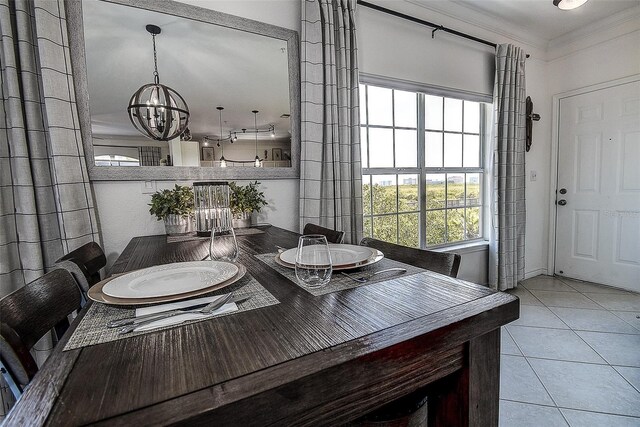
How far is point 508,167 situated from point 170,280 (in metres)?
3.15

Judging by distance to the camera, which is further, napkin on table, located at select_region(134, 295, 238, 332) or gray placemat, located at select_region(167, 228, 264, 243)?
gray placemat, located at select_region(167, 228, 264, 243)

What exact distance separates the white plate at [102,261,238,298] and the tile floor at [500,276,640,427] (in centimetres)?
153

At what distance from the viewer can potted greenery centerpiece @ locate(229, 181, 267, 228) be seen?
5.84 ft

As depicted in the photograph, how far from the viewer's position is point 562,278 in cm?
338

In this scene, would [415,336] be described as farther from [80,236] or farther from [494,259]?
[494,259]

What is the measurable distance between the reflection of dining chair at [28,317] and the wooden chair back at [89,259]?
0.30 metres

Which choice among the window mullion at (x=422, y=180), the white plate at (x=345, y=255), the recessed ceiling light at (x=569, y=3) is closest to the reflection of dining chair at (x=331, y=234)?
the white plate at (x=345, y=255)

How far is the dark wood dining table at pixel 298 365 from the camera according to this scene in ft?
1.19

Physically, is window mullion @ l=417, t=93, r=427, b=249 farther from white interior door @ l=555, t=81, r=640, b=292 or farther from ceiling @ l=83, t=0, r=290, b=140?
white interior door @ l=555, t=81, r=640, b=292

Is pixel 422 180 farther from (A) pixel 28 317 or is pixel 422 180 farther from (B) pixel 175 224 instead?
(A) pixel 28 317

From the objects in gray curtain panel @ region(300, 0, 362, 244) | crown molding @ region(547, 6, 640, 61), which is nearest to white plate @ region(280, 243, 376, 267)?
gray curtain panel @ region(300, 0, 362, 244)

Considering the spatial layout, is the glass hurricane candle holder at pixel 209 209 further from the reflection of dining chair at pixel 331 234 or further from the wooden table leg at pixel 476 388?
the wooden table leg at pixel 476 388

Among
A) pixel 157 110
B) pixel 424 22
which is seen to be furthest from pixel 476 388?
pixel 424 22

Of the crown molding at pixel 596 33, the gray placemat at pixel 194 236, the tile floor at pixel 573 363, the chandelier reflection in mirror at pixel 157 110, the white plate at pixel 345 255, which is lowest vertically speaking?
the tile floor at pixel 573 363
